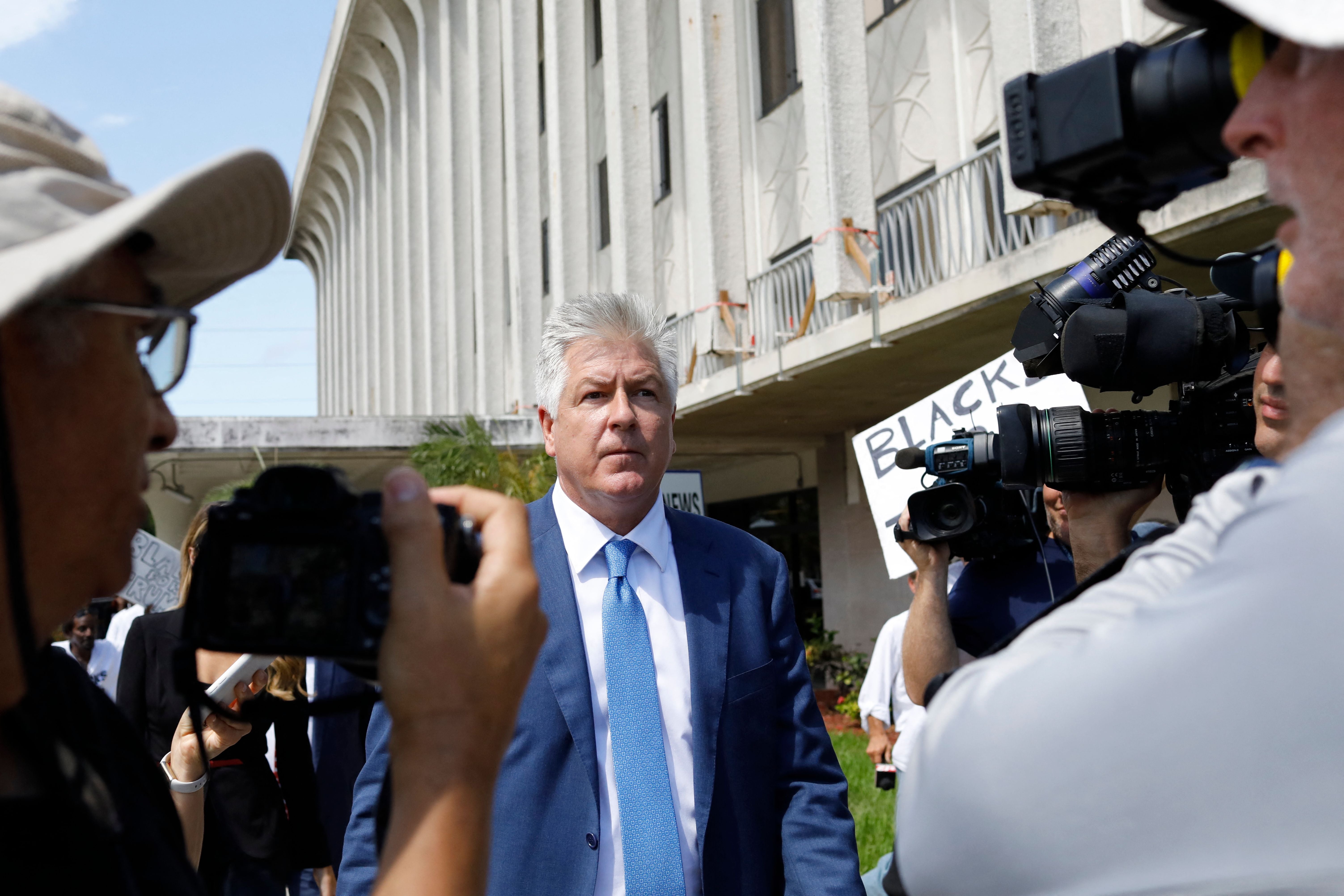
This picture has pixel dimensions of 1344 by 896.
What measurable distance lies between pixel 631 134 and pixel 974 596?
14.1 metres

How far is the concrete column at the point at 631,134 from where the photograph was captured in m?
16.1

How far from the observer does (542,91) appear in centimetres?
2144

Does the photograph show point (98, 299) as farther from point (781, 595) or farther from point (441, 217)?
point (441, 217)

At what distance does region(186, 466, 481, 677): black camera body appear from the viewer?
107 centimetres

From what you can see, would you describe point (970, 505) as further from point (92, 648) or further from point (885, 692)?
point (92, 648)

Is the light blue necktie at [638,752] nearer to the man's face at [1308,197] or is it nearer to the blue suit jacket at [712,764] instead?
the blue suit jacket at [712,764]

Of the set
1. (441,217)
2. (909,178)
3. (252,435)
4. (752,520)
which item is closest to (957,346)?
(909,178)

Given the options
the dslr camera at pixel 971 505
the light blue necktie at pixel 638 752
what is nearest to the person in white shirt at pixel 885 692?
the dslr camera at pixel 971 505

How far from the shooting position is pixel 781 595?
2.86m

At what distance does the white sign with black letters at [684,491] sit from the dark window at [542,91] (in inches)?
544

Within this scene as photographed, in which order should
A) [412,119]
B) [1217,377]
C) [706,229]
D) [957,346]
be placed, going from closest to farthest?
[1217,377]
[957,346]
[706,229]
[412,119]

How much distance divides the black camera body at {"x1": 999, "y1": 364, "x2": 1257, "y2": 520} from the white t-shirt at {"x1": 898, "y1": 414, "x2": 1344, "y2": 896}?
3.93 ft

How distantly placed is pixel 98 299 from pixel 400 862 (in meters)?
0.62

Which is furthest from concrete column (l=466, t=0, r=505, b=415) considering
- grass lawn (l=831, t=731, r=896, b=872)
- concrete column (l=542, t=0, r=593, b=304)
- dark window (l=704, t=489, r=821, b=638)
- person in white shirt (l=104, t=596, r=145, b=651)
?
person in white shirt (l=104, t=596, r=145, b=651)
